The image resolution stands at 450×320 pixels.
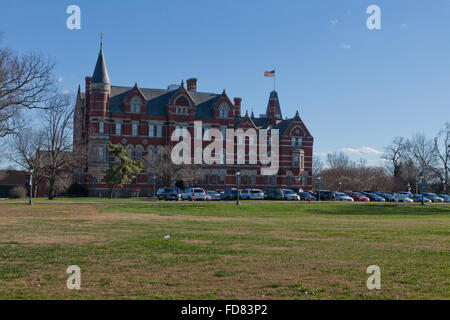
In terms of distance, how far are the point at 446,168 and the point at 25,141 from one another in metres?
74.1

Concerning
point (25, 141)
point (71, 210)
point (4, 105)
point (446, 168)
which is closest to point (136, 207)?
point (71, 210)

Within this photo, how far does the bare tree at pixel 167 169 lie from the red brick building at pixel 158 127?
1183 mm

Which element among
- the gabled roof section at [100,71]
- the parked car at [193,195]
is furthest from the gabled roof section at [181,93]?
the parked car at [193,195]

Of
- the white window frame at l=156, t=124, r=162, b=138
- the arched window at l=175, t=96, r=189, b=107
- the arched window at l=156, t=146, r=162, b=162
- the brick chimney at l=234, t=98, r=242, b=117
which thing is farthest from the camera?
the brick chimney at l=234, t=98, r=242, b=117

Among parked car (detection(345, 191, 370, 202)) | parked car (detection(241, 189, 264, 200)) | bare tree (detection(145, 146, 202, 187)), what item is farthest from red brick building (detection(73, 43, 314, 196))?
parked car (detection(345, 191, 370, 202))

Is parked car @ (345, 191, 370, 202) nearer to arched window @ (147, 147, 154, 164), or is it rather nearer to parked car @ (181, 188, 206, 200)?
parked car @ (181, 188, 206, 200)

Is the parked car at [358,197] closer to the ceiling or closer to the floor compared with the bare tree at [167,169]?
closer to the floor

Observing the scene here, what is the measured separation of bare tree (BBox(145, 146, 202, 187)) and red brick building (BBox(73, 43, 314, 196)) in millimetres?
1183

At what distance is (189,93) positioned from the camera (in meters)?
87.2

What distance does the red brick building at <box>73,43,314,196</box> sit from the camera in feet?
247

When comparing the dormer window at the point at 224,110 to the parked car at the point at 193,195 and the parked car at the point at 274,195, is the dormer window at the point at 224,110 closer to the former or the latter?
the parked car at the point at 274,195

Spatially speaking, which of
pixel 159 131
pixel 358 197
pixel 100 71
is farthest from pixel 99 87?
pixel 358 197

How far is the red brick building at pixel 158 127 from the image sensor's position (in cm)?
7531

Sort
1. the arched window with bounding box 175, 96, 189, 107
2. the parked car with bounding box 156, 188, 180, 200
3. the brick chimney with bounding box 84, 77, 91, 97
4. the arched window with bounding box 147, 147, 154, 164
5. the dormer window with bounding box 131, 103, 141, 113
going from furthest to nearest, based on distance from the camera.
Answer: the arched window with bounding box 175, 96, 189, 107
the brick chimney with bounding box 84, 77, 91, 97
the dormer window with bounding box 131, 103, 141, 113
the arched window with bounding box 147, 147, 154, 164
the parked car with bounding box 156, 188, 180, 200
